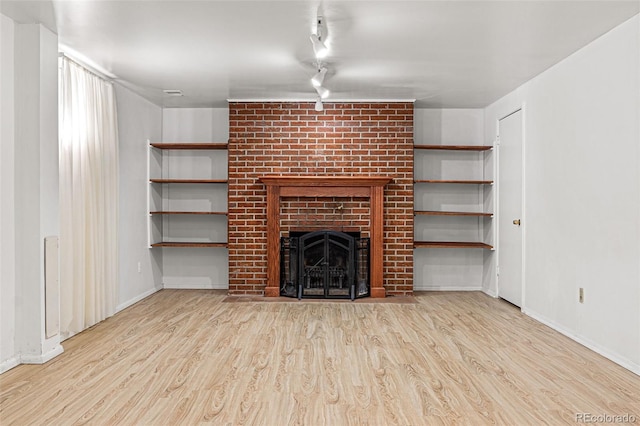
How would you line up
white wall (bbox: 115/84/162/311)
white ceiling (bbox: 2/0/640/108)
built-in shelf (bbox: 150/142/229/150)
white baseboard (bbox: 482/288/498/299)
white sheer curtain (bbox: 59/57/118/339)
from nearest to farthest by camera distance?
white ceiling (bbox: 2/0/640/108), white sheer curtain (bbox: 59/57/118/339), white wall (bbox: 115/84/162/311), white baseboard (bbox: 482/288/498/299), built-in shelf (bbox: 150/142/229/150)

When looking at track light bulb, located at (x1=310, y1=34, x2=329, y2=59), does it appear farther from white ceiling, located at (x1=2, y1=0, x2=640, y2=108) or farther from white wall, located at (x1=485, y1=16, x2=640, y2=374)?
white wall, located at (x1=485, y1=16, x2=640, y2=374)

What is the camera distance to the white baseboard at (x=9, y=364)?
3.36 metres

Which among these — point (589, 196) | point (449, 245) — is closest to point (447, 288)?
point (449, 245)

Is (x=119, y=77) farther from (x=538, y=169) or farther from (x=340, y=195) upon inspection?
(x=538, y=169)

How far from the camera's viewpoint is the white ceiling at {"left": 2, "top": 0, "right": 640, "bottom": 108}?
10.8 ft

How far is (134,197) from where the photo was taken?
582 cm

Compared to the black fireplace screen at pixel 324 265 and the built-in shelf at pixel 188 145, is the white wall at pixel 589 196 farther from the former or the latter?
the built-in shelf at pixel 188 145

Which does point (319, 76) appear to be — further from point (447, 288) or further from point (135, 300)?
point (447, 288)

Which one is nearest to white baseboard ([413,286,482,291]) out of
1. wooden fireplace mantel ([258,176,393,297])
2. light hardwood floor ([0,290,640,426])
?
wooden fireplace mantel ([258,176,393,297])

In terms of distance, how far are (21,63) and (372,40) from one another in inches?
102

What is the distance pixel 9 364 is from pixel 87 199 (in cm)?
166

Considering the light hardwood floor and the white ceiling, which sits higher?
the white ceiling

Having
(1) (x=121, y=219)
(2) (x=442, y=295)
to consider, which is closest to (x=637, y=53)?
(2) (x=442, y=295)

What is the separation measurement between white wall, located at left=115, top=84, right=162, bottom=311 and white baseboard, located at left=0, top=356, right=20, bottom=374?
1767 millimetres
